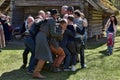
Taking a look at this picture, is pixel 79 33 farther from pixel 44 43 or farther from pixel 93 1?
pixel 93 1

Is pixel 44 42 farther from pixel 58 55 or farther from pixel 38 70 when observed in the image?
pixel 58 55

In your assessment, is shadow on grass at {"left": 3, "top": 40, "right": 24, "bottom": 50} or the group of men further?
shadow on grass at {"left": 3, "top": 40, "right": 24, "bottom": 50}

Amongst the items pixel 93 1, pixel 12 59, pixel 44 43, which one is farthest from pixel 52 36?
pixel 93 1

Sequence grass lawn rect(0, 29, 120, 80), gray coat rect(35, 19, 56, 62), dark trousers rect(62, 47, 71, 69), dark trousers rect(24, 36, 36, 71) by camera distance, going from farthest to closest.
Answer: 1. dark trousers rect(62, 47, 71, 69)
2. dark trousers rect(24, 36, 36, 71)
3. grass lawn rect(0, 29, 120, 80)
4. gray coat rect(35, 19, 56, 62)

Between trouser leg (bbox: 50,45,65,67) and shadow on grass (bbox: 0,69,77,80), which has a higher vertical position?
trouser leg (bbox: 50,45,65,67)

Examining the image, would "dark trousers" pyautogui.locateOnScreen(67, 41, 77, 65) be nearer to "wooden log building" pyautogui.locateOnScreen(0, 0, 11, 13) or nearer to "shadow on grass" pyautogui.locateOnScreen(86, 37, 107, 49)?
"shadow on grass" pyautogui.locateOnScreen(86, 37, 107, 49)

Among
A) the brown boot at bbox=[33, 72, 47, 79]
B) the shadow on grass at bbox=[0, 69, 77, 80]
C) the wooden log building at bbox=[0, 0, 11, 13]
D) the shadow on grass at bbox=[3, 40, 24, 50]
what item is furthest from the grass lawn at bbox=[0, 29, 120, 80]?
the wooden log building at bbox=[0, 0, 11, 13]

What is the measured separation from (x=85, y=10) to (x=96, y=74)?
10.00 m

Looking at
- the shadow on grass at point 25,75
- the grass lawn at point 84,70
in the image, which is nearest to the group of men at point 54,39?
the shadow on grass at point 25,75

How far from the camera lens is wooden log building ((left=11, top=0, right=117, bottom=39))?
64.8 ft

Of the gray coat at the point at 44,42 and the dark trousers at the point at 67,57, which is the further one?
the dark trousers at the point at 67,57

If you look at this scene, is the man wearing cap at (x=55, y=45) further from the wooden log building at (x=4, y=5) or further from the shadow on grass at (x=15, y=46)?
the wooden log building at (x=4, y=5)

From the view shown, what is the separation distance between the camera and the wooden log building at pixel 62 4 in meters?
19.8

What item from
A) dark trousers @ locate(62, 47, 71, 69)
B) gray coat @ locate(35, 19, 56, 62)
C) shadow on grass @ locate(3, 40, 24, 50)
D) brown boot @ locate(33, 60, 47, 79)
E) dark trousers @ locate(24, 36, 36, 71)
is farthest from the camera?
shadow on grass @ locate(3, 40, 24, 50)
